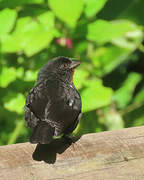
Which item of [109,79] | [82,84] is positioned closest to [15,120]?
[82,84]

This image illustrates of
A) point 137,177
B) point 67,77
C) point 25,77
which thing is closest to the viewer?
point 137,177

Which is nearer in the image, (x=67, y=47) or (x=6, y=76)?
(x=6, y=76)

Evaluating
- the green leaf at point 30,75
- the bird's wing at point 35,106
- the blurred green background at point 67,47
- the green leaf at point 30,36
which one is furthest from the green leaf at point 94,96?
the bird's wing at point 35,106

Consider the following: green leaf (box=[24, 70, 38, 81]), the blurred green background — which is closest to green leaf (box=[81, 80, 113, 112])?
the blurred green background

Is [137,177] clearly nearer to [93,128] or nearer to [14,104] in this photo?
[14,104]

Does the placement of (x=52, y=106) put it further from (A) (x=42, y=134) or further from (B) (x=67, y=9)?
(B) (x=67, y=9)

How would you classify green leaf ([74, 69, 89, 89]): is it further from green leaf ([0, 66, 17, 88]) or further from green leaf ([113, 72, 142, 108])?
green leaf ([113, 72, 142, 108])

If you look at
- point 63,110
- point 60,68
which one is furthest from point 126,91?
point 63,110
